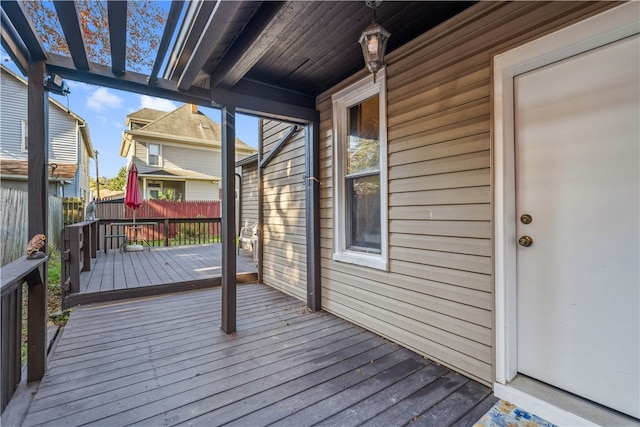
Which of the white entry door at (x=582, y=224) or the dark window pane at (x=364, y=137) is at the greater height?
the dark window pane at (x=364, y=137)

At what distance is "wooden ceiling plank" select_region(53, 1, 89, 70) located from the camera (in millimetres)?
1506

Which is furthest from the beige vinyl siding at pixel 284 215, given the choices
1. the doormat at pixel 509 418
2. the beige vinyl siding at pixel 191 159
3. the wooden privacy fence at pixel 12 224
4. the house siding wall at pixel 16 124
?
the beige vinyl siding at pixel 191 159

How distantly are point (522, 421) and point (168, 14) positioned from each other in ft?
10.1

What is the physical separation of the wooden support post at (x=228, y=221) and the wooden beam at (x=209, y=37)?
42 centimetres

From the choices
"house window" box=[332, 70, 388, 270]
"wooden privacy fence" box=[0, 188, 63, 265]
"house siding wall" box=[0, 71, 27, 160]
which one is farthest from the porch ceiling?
"house siding wall" box=[0, 71, 27, 160]

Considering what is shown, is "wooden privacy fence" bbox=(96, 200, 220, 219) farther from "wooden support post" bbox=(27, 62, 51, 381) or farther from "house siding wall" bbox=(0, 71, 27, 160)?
"wooden support post" bbox=(27, 62, 51, 381)

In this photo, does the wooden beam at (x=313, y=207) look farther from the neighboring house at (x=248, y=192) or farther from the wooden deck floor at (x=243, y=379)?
the neighboring house at (x=248, y=192)

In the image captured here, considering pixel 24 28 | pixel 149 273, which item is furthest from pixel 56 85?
pixel 149 273

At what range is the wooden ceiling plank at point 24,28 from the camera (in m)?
1.49

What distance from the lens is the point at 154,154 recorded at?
1252cm

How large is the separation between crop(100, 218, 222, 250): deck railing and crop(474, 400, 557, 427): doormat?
6.37 meters

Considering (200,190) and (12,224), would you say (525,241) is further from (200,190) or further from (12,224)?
(200,190)

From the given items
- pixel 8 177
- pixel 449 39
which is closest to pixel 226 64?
pixel 449 39

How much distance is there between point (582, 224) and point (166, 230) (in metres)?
8.47
